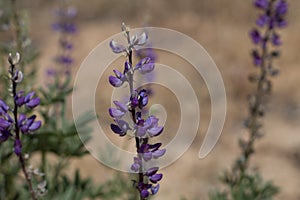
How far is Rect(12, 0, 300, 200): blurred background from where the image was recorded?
554cm

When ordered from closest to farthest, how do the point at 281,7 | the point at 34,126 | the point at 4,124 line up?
the point at 4,124
the point at 34,126
the point at 281,7

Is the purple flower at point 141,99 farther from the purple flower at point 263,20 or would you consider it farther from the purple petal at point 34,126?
the purple flower at point 263,20

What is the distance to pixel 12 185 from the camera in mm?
3037

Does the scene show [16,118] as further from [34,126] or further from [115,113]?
[115,113]

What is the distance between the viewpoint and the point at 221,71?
7.81 meters

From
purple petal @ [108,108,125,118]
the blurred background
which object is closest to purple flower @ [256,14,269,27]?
the blurred background

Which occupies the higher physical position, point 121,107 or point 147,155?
point 121,107

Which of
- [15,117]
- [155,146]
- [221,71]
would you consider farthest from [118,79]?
[221,71]

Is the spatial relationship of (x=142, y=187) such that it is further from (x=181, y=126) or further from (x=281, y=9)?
(x=181, y=126)

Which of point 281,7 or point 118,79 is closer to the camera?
point 118,79

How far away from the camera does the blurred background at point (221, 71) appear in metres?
5.54

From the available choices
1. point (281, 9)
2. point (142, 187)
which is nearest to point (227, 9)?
point (281, 9)

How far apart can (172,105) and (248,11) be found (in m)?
2.95

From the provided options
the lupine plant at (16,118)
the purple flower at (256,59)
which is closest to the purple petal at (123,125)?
the lupine plant at (16,118)
